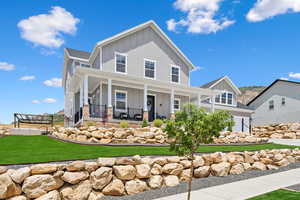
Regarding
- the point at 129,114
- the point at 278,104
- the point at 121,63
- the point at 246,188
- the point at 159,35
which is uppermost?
the point at 159,35

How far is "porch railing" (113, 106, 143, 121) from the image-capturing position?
1524cm

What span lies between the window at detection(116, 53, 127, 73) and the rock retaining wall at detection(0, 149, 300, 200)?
35.8 ft

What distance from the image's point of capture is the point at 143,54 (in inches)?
683

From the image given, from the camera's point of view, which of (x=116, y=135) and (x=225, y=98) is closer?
(x=116, y=135)

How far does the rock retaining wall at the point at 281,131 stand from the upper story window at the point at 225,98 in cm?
390

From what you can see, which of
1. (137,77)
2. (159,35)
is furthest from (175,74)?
(137,77)

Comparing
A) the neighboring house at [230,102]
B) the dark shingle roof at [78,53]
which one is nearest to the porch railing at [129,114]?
the dark shingle roof at [78,53]

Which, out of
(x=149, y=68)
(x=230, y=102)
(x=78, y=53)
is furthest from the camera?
(x=230, y=102)

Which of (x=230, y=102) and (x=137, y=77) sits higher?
(x=137, y=77)

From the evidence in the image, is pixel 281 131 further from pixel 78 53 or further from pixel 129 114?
pixel 78 53

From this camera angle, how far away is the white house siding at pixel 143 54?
1620cm

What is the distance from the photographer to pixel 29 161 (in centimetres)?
531

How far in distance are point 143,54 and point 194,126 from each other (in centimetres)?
1401

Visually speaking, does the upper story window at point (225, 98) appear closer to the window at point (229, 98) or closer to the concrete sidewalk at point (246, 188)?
the window at point (229, 98)
